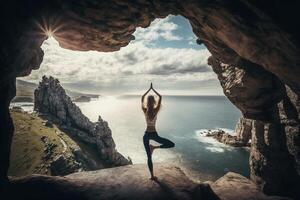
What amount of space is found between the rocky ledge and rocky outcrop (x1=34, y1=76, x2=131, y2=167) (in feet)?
210

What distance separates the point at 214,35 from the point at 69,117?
87.1 metres

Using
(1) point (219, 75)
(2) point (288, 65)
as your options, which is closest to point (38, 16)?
(2) point (288, 65)

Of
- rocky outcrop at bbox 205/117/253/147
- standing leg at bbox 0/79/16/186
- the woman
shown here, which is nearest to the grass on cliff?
standing leg at bbox 0/79/16/186

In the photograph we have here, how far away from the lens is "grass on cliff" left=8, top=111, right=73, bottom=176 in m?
68.3

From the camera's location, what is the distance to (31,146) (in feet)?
261

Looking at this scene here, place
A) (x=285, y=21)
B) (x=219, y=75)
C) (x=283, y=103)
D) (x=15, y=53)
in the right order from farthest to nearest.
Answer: (x=219, y=75)
(x=283, y=103)
(x=15, y=53)
(x=285, y=21)

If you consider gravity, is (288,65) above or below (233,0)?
below

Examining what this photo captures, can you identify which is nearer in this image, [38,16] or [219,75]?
[38,16]

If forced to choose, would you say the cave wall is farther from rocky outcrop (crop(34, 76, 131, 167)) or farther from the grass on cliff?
rocky outcrop (crop(34, 76, 131, 167))

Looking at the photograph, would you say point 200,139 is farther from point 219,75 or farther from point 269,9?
point 269,9

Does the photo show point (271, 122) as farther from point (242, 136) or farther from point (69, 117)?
point (242, 136)

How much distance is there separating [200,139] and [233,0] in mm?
132265

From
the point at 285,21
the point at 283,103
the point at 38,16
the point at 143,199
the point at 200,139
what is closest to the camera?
the point at 285,21

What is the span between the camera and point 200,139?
458 ft
